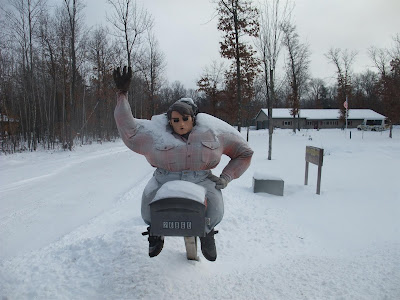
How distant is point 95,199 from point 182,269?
166 inches

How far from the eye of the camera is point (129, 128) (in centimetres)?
223

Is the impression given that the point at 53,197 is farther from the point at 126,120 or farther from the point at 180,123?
the point at 180,123

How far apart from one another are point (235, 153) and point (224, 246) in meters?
1.66

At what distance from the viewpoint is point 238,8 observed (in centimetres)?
1277

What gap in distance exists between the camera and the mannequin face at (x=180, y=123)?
7.27 feet

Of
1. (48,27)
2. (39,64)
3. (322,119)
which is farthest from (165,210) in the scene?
(322,119)

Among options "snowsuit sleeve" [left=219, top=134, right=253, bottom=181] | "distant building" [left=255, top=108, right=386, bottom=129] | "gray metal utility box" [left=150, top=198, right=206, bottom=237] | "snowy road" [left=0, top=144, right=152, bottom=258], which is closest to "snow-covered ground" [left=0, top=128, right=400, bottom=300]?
"snowy road" [left=0, top=144, right=152, bottom=258]

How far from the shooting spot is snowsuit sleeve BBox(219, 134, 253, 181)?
7.82 ft

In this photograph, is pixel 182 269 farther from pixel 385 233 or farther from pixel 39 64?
pixel 39 64

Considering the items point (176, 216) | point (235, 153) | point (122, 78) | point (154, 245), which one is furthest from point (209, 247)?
point (122, 78)

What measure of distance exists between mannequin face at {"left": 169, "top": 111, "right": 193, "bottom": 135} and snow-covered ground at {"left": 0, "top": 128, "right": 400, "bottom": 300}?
A: 1338 millimetres

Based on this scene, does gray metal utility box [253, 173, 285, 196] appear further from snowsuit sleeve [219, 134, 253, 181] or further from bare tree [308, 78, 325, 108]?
bare tree [308, 78, 325, 108]

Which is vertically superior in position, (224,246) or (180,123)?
(180,123)

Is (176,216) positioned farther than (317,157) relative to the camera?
No
